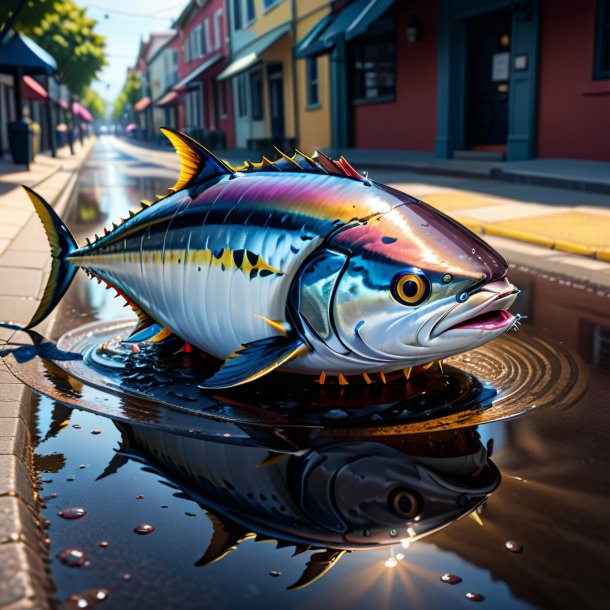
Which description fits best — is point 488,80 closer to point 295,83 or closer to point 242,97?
point 295,83

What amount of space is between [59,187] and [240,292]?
42.2ft

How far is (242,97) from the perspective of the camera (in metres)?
32.6

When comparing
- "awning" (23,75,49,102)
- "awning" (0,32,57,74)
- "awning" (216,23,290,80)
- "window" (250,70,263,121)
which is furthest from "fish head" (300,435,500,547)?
"awning" (23,75,49,102)

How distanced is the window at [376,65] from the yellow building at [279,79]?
1832 millimetres

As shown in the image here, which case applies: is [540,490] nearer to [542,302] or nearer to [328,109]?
[542,302]

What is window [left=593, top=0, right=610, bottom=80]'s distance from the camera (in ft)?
39.8

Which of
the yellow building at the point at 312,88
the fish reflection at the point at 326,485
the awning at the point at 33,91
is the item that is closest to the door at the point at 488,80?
the yellow building at the point at 312,88

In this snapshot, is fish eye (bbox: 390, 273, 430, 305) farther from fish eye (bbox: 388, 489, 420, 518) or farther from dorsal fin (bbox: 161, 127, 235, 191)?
dorsal fin (bbox: 161, 127, 235, 191)

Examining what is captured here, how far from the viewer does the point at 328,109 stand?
22.2 m

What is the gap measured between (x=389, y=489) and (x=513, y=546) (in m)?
0.46

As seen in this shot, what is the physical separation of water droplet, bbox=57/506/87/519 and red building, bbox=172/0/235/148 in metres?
32.8

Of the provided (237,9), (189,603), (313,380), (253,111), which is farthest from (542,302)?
(237,9)

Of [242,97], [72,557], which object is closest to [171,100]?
[242,97]

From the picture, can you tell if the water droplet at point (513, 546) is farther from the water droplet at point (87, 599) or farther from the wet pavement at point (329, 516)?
the water droplet at point (87, 599)
